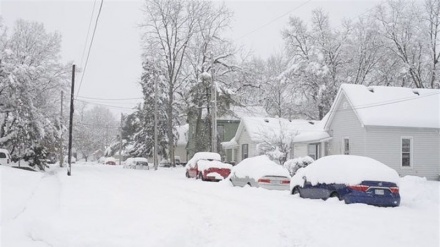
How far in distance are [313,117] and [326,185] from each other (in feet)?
131

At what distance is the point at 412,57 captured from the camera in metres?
45.4

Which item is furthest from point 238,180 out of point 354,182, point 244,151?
point 244,151

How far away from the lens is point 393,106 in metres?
29.4

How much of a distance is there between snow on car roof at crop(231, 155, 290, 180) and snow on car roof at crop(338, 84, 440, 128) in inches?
392

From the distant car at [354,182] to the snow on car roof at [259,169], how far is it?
3.99 meters

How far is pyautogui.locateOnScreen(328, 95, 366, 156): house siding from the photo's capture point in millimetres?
28484

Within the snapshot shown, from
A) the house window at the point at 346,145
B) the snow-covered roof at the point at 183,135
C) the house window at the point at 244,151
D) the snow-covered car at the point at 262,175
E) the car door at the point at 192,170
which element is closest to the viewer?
the snow-covered car at the point at 262,175

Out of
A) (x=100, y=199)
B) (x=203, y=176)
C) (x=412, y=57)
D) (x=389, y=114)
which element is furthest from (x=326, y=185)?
(x=412, y=57)

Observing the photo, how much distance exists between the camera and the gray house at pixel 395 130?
27.9 metres

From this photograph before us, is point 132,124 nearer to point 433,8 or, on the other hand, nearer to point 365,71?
point 365,71

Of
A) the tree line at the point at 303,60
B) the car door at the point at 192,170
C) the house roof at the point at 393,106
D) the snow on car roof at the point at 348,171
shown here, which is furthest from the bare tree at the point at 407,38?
the snow on car roof at the point at 348,171

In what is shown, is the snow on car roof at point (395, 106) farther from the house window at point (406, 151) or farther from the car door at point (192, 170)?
the car door at point (192, 170)

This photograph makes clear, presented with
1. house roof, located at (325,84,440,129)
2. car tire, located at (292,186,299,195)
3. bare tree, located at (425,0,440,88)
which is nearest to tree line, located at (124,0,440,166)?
bare tree, located at (425,0,440,88)

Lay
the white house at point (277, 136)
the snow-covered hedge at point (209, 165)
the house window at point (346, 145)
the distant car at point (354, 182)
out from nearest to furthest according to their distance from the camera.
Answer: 1. the distant car at point (354, 182)
2. the snow-covered hedge at point (209, 165)
3. the house window at point (346, 145)
4. the white house at point (277, 136)
